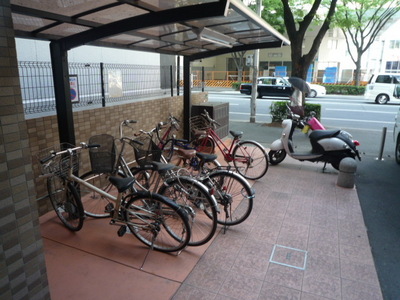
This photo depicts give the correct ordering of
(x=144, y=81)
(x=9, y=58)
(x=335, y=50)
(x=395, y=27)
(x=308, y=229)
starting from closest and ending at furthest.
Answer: (x=9, y=58) → (x=308, y=229) → (x=144, y=81) → (x=395, y=27) → (x=335, y=50)

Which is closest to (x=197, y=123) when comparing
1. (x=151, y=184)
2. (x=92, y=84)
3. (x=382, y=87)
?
(x=92, y=84)

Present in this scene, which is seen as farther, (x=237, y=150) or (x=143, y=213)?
(x=237, y=150)

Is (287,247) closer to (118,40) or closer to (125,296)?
(125,296)

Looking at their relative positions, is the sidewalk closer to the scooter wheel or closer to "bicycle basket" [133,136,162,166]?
→ "bicycle basket" [133,136,162,166]

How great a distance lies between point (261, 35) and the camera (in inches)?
202

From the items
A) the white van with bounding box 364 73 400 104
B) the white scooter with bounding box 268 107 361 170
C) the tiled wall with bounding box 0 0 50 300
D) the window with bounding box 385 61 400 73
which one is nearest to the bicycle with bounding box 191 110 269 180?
the white scooter with bounding box 268 107 361 170

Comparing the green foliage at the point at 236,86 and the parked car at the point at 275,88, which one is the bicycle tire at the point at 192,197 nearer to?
the parked car at the point at 275,88

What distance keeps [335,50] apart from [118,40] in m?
34.5

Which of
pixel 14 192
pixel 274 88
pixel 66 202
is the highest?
pixel 274 88

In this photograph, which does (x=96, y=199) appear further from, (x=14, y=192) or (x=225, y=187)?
(x=14, y=192)

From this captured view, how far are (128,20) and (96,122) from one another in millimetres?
2122

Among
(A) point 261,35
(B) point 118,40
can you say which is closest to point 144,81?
(B) point 118,40

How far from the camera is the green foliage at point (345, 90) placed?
23.4 metres

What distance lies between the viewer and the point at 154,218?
10.6 ft
